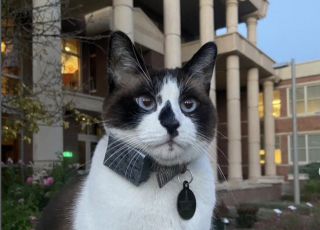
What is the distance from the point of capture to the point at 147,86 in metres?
1.56

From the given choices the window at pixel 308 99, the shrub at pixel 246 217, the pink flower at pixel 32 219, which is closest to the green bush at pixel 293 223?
the shrub at pixel 246 217

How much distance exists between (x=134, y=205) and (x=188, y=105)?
1.70 ft

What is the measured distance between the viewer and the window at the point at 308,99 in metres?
14.6

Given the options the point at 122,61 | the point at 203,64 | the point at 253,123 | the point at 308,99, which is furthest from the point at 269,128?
the point at 122,61

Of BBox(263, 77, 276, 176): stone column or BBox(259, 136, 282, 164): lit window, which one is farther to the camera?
BBox(259, 136, 282, 164): lit window

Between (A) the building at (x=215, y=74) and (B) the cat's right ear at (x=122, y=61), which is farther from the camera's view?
(A) the building at (x=215, y=74)

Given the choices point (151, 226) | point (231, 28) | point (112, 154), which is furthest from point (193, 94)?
point (231, 28)

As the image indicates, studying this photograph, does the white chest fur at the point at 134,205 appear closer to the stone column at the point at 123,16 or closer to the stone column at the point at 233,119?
the stone column at the point at 123,16

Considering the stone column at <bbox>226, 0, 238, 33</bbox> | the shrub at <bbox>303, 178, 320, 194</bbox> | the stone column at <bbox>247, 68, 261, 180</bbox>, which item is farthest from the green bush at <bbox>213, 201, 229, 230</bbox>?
the stone column at <bbox>247, 68, 261, 180</bbox>

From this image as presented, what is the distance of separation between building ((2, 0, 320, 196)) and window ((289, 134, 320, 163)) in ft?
0.13

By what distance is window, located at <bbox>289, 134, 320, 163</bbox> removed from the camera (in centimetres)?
1384

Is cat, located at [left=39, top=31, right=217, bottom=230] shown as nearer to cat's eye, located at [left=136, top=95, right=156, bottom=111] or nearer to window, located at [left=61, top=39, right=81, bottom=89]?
cat's eye, located at [left=136, top=95, right=156, bottom=111]

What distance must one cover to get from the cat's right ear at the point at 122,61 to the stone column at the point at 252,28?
13.3 m

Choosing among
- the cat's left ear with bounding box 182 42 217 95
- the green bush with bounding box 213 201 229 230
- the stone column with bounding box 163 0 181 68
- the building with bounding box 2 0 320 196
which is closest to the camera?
the cat's left ear with bounding box 182 42 217 95
